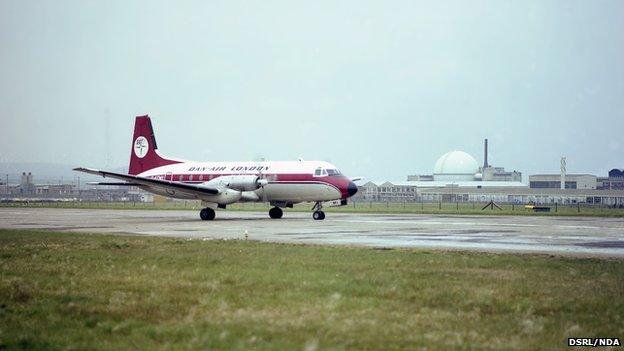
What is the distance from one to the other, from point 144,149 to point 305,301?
42.7 meters

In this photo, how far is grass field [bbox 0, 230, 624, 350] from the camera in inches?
323

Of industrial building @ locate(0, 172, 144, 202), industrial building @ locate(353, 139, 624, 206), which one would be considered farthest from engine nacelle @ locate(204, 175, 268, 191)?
industrial building @ locate(0, 172, 144, 202)

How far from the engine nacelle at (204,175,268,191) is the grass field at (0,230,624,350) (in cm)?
2479

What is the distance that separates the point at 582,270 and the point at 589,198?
114762 millimetres

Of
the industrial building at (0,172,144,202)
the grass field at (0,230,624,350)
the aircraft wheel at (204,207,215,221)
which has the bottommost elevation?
the grass field at (0,230,624,350)

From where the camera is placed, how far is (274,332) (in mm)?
8477

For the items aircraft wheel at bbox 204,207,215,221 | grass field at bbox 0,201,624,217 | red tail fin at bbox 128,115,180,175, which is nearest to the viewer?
aircraft wheel at bbox 204,207,215,221

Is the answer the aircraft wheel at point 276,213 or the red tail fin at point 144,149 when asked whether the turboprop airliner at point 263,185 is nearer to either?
the aircraft wheel at point 276,213

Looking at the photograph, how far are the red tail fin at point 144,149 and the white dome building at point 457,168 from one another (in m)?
116

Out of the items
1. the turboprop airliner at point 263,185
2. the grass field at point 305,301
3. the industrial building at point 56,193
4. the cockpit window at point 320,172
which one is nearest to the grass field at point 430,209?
the turboprop airliner at point 263,185

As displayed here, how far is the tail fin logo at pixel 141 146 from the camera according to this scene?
51000mm

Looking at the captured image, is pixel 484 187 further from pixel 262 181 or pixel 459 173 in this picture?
pixel 262 181

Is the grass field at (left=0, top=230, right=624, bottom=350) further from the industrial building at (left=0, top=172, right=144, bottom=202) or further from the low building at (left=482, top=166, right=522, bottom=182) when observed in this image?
the low building at (left=482, top=166, right=522, bottom=182)

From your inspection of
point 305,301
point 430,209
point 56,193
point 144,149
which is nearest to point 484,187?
point 430,209
